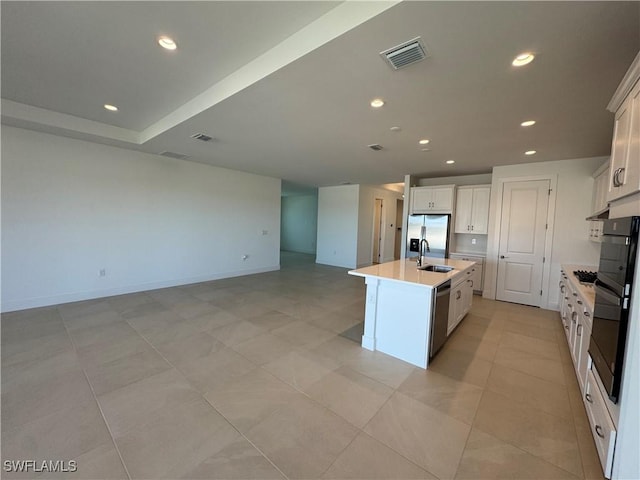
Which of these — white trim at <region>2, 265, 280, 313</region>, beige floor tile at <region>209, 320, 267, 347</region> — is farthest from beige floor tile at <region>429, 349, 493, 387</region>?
white trim at <region>2, 265, 280, 313</region>

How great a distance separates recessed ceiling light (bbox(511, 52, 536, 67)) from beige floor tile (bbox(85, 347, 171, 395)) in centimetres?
390

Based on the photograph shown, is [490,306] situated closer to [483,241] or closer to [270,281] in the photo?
[483,241]

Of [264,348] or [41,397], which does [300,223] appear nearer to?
[264,348]

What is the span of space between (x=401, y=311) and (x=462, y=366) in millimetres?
801

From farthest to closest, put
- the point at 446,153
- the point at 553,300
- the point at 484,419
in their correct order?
the point at 553,300 → the point at 446,153 → the point at 484,419

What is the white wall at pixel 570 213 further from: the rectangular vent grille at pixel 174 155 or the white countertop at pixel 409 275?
the rectangular vent grille at pixel 174 155

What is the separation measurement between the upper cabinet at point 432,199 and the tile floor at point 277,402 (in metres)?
2.82

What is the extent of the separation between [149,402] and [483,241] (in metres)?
6.14

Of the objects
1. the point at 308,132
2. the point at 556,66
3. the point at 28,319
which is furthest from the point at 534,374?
the point at 28,319

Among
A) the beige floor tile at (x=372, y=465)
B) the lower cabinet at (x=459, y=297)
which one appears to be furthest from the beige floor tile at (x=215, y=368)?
the lower cabinet at (x=459, y=297)

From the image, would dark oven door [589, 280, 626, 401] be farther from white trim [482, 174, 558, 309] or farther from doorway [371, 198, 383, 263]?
doorway [371, 198, 383, 263]

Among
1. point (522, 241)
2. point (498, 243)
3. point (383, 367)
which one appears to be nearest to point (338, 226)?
point (498, 243)

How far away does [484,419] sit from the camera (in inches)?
73.8

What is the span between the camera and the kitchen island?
253cm
